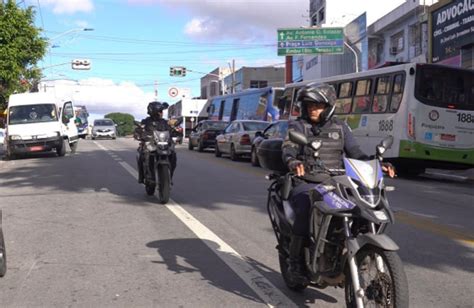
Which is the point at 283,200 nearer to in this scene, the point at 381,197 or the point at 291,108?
the point at 381,197

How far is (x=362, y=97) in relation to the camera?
57.6 ft

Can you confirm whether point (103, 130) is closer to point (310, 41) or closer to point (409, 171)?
point (310, 41)

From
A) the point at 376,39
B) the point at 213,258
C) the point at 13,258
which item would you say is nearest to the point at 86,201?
the point at 13,258

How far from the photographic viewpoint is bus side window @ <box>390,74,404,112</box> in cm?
1579

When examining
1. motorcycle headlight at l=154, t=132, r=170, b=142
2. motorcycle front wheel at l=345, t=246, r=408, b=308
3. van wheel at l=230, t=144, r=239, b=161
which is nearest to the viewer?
motorcycle front wheel at l=345, t=246, r=408, b=308

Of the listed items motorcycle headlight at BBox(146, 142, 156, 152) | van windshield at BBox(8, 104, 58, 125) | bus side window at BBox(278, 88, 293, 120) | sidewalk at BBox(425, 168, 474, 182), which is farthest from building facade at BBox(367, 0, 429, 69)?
motorcycle headlight at BBox(146, 142, 156, 152)

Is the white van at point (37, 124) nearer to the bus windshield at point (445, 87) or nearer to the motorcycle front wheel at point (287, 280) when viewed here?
the bus windshield at point (445, 87)

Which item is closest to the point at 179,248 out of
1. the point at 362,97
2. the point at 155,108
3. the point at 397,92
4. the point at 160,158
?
the point at 160,158

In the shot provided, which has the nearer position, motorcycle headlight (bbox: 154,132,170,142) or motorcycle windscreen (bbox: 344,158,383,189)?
motorcycle windscreen (bbox: 344,158,383,189)

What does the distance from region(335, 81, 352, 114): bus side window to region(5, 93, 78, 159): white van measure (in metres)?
10.9

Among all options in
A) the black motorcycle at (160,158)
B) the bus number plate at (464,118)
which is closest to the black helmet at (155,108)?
the black motorcycle at (160,158)

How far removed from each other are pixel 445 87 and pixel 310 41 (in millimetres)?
20742

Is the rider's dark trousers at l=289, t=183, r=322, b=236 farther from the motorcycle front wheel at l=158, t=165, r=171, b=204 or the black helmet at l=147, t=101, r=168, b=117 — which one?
the black helmet at l=147, t=101, r=168, b=117

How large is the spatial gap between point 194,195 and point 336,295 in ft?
21.7
